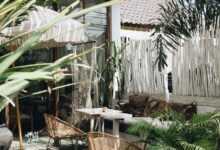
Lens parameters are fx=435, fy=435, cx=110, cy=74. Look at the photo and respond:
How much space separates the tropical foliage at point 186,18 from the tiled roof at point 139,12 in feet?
21.4

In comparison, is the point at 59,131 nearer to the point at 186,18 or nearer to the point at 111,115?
the point at 111,115

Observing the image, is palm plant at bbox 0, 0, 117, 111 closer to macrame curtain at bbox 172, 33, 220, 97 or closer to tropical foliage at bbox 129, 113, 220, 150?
tropical foliage at bbox 129, 113, 220, 150

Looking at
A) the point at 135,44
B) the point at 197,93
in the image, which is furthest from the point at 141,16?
the point at 197,93

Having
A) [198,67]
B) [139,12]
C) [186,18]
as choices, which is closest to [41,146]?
[198,67]

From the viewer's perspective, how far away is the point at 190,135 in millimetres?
5047

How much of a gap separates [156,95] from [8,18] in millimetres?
8534

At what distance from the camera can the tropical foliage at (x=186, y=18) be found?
6847 millimetres

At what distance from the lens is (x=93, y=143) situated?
5.54 metres

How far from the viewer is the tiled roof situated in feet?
48.7

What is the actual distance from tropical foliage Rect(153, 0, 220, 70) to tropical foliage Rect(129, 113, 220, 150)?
2.27 m

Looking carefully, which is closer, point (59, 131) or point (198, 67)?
point (59, 131)

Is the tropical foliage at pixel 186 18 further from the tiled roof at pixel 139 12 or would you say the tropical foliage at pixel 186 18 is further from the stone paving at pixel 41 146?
the tiled roof at pixel 139 12

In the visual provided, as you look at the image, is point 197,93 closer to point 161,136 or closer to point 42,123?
point 161,136

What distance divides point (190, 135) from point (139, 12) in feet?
37.2
